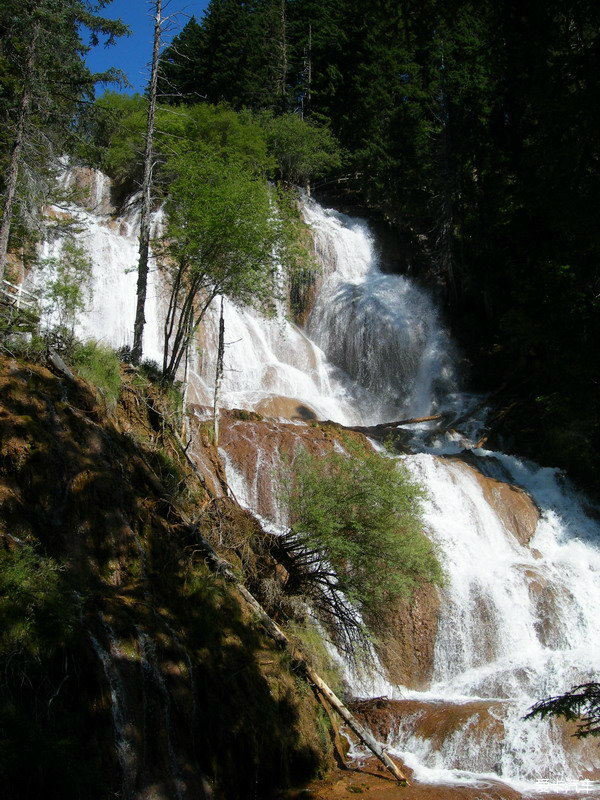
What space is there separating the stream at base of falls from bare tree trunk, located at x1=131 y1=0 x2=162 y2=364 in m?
1.42

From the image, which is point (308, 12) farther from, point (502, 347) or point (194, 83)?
point (502, 347)

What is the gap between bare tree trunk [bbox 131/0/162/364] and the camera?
1220 cm

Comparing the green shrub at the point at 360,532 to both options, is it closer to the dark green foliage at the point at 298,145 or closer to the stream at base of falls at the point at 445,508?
the stream at base of falls at the point at 445,508

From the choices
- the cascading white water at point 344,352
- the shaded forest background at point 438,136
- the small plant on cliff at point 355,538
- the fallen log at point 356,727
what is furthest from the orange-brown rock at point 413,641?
Result: the cascading white water at point 344,352

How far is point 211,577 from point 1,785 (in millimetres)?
3841

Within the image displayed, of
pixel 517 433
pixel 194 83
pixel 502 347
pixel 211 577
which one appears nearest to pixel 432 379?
pixel 502 347

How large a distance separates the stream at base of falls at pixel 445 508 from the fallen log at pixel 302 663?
559mm

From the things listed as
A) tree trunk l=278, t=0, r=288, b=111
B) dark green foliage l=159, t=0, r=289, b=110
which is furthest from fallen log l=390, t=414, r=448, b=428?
tree trunk l=278, t=0, r=288, b=111

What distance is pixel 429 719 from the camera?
8.96 meters

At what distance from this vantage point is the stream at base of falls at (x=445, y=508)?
8.43 meters

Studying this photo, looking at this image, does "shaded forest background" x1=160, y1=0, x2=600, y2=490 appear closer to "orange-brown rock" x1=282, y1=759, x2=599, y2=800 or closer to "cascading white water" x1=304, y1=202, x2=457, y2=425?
"cascading white water" x1=304, y1=202, x2=457, y2=425

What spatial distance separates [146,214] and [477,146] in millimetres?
17441

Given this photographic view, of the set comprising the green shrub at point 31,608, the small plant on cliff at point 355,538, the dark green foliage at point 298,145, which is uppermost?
the dark green foliage at point 298,145

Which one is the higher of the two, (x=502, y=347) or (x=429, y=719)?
(x=502, y=347)
